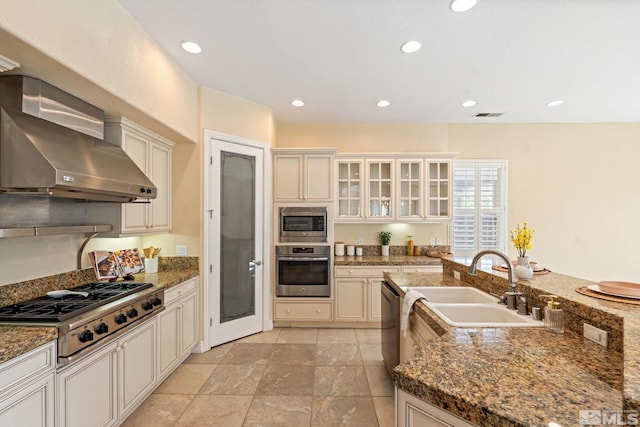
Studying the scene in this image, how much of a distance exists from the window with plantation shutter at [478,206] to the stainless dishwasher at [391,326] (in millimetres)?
2544

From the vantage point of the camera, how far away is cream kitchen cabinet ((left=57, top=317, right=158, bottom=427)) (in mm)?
1620

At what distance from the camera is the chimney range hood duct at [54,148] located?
160 cm

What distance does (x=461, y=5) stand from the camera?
1973 mm

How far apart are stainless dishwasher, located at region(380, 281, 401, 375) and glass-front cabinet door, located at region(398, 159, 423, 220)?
71.3 inches

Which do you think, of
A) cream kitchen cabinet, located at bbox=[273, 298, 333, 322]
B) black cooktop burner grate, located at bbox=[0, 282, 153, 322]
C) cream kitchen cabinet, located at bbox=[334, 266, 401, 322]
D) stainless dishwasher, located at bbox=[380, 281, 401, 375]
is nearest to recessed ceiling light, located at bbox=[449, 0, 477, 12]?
stainless dishwasher, located at bbox=[380, 281, 401, 375]

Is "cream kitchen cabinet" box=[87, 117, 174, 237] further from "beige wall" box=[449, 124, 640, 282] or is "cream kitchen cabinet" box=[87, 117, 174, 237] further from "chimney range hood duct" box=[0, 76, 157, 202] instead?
"beige wall" box=[449, 124, 640, 282]

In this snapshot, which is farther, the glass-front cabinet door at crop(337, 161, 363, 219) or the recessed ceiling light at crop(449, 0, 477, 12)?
the glass-front cabinet door at crop(337, 161, 363, 219)

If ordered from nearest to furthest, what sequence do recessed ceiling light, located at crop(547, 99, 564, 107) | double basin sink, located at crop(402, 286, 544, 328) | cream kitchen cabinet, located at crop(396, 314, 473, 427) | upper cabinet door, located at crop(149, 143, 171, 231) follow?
cream kitchen cabinet, located at crop(396, 314, 473, 427), double basin sink, located at crop(402, 286, 544, 328), upper cabinet door, located at crop(149, 143, 171, 231), recessed ceiling light, located at crop(547, 99, 564, 107)

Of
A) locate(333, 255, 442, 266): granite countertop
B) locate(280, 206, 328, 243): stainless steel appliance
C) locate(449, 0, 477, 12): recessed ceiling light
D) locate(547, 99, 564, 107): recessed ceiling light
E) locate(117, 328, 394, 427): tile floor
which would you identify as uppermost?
locate(547, 99, 564, 107): recessed ceiling light

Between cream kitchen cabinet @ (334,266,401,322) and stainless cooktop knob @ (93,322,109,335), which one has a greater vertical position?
stainless cooktop knob @ (93,322,109,335)

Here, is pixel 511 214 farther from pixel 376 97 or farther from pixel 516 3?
pixel 516 3

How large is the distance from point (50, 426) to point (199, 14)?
2.65 metres

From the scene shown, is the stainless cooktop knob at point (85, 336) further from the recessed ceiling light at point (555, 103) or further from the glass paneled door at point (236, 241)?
the recessed ceiling light at point (555, 103)

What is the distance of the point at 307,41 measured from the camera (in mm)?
2428
